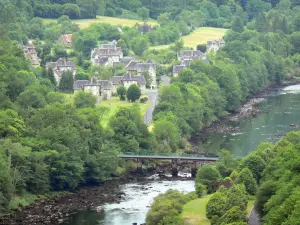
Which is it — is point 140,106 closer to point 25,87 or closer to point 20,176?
point 25,87

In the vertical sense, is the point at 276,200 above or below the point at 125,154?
above

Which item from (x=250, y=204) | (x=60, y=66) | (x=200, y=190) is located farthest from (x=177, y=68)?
(x=250, y=204)

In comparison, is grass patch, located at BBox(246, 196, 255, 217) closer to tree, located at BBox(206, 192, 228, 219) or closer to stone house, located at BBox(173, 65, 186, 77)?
tree, located at BBox(206, 192, 228, 219)

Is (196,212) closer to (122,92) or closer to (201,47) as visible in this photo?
(122,92)

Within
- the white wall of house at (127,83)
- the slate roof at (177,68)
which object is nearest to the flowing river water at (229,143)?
the slate roof at (177,68)

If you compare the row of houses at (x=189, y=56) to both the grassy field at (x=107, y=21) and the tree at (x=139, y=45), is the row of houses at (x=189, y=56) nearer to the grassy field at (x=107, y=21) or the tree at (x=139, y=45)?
the tree at (x=139, y=45)

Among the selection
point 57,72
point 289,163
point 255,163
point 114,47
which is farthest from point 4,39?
point 289,163

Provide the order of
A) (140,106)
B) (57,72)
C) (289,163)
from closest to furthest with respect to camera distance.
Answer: (289,163), (140,106), (57,72)
